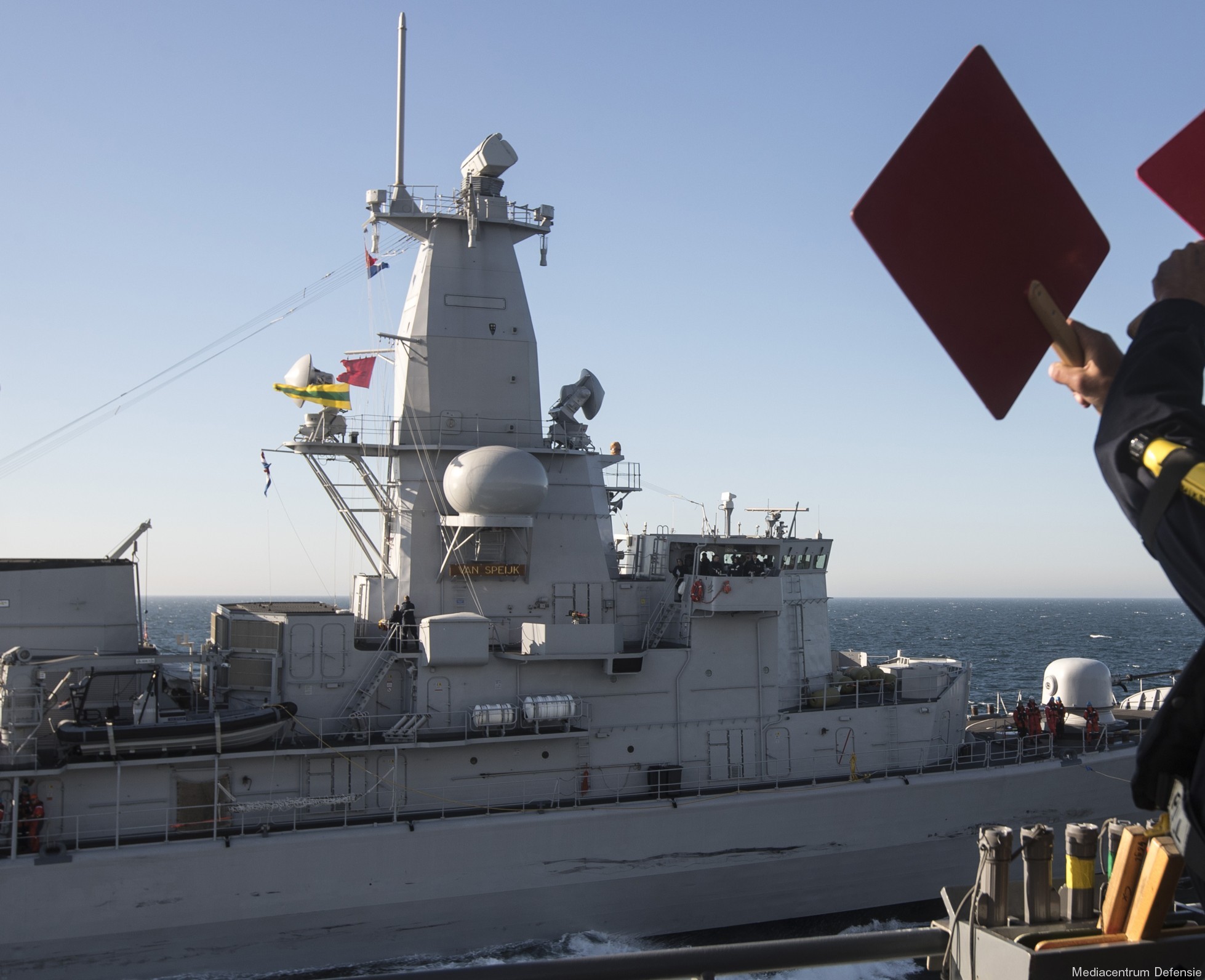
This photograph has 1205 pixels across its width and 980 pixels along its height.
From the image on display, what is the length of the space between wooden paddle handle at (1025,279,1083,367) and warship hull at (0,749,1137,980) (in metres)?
13.7

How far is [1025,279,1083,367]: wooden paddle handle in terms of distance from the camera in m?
2.05

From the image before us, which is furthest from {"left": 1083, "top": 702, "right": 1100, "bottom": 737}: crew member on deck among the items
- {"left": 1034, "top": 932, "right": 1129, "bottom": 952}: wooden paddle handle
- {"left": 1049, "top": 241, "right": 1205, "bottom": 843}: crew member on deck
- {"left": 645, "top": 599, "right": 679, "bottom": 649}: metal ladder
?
{"left": 1049, "top": 241, "right": 1205, "bottom": 843}: crew member on deck

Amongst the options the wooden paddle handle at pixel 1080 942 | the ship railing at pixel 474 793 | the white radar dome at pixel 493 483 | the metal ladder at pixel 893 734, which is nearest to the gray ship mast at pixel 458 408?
the white radar dome at pixel 493 483

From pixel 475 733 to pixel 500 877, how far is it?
6.77ft

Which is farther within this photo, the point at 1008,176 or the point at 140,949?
the point at 140,949

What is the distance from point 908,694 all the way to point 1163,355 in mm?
17802

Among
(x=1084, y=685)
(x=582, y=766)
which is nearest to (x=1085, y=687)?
(x=1084, y=685)

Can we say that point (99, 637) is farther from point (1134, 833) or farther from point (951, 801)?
point (1134, 833)

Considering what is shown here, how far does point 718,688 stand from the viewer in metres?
16.8

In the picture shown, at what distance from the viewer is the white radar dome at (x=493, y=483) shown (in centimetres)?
1578

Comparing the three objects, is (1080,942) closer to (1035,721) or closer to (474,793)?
(474,793)

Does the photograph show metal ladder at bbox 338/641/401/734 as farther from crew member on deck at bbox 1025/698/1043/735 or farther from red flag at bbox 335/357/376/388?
crew member on deck at bbox 1025/698/1043/735

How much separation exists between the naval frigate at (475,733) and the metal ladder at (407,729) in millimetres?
54

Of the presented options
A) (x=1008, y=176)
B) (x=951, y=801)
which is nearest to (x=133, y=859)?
(x=951, y=801)
